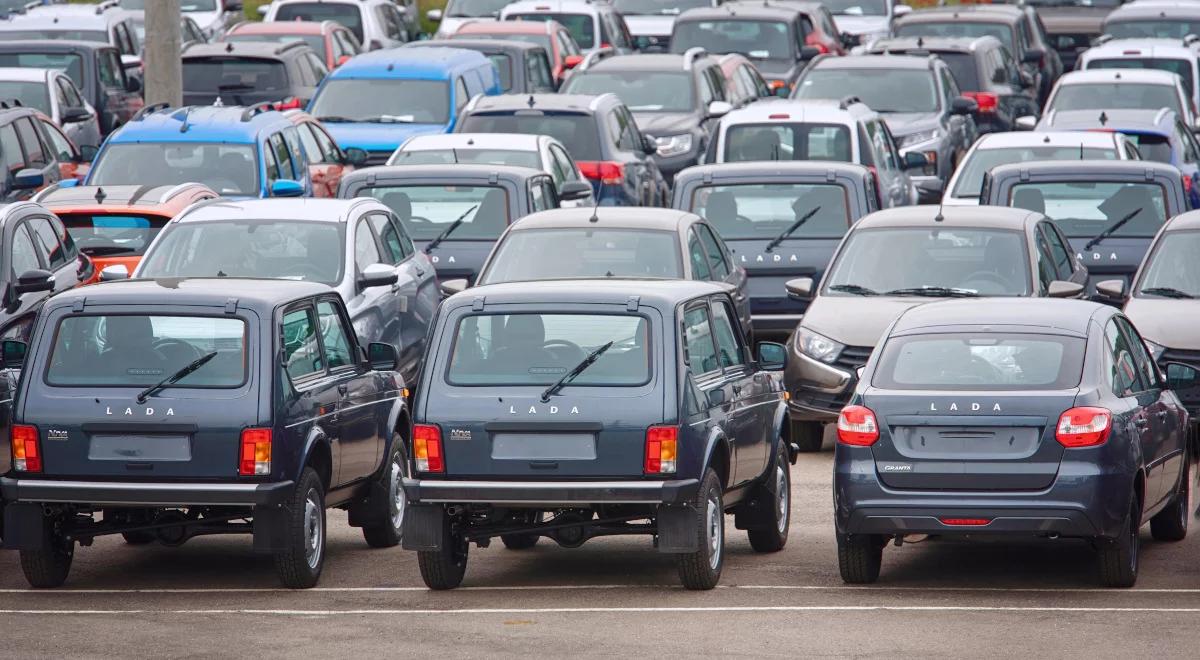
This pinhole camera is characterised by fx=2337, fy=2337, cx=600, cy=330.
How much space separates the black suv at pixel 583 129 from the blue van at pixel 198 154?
3.24 metres

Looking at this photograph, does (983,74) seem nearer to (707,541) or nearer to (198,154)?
(198,154)

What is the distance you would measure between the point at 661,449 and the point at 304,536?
1845mm

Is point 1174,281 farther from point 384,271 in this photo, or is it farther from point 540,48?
point 540,48

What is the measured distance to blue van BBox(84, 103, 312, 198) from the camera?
792 inches

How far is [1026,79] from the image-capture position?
1309 inches

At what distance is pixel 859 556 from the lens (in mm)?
11445

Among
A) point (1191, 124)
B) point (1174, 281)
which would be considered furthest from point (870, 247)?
point (1191, 124)

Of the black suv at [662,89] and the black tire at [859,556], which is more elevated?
the black tire at [859,556]

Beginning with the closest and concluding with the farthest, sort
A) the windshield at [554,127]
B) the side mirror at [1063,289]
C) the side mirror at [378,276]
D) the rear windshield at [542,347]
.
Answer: the rear windshield at [542,347]
the side mirror at [378,276]
the side mirror at [1063,289]
the windshield at [554,127]

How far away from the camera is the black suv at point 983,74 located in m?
30.8

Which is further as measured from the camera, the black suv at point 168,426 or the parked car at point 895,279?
the parked car at point 895,279

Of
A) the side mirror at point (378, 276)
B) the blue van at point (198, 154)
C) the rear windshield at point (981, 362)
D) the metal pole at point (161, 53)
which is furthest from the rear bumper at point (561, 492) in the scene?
the metal pole at point (161, 53)

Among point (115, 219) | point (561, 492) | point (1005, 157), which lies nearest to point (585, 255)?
point (115, 219)

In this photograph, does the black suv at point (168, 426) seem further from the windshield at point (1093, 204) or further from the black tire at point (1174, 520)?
the windshield at point (1093, 204)
